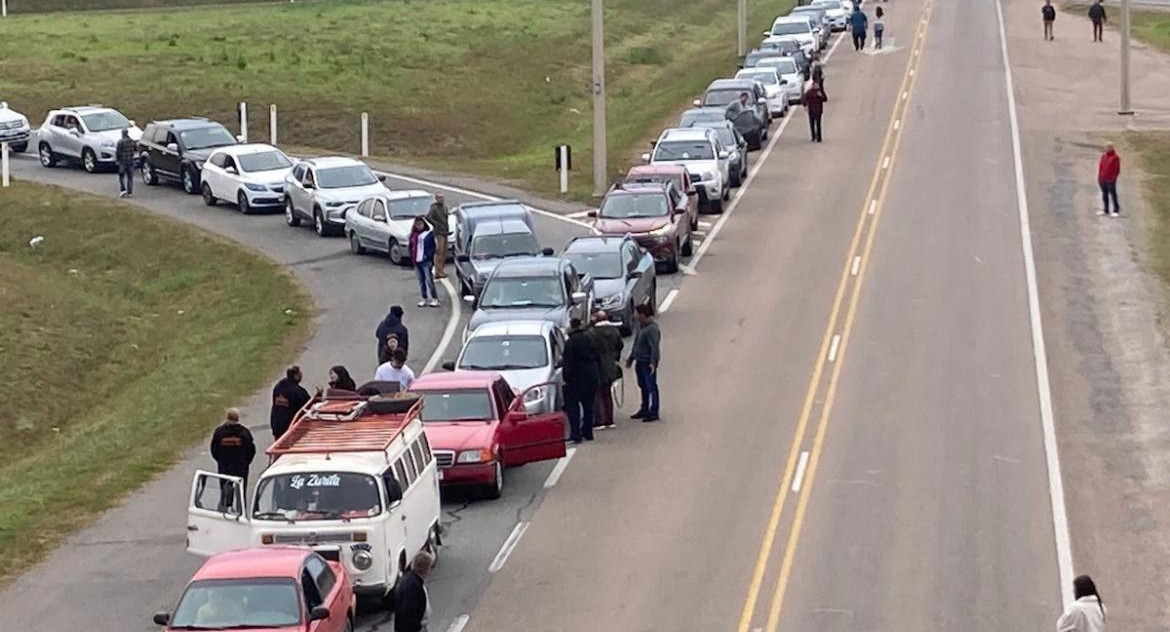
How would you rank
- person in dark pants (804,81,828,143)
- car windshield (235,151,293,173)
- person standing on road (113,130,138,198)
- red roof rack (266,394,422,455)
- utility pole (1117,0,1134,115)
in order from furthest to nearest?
utility pole (1117,0,1134,115) < person in dark pants (804,81,828,143) < person standing on road (113,130,138,198) < car windshield (235,151,293,173) < red roof rack (266,394,422,455)

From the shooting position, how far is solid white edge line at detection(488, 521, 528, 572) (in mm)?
21478

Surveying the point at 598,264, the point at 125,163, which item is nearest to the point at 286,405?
the point at 598,264

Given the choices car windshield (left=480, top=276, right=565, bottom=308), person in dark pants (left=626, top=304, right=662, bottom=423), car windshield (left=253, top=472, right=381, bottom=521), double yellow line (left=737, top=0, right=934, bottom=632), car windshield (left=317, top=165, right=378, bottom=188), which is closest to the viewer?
car windshield (left=253, top=472, right=381, bottom=521)

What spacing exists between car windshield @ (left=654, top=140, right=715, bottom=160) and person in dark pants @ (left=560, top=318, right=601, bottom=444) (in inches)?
749

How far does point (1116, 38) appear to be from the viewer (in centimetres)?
7688

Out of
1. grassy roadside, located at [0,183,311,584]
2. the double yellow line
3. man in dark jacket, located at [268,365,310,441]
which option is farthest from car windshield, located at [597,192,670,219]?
man in dark jacket, located at [268,365,310,441]

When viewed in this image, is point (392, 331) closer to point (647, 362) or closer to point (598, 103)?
point (647, 362)

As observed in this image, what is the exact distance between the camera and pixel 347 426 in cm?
2119

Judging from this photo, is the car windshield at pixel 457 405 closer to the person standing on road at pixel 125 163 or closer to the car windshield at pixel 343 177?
the car windshield at pixel 343 177

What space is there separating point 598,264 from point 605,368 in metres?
6.84

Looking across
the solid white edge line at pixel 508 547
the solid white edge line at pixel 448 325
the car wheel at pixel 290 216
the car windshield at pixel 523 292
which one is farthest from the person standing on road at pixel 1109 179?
the solid white edge line at pixel 508 547

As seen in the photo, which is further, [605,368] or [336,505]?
[605,368]

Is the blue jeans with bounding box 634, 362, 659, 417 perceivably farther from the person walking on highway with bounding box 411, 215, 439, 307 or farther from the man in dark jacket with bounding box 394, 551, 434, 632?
the man in dark jacket with bounding box 394, 551, 434, 632

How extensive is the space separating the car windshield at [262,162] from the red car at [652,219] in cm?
1039
